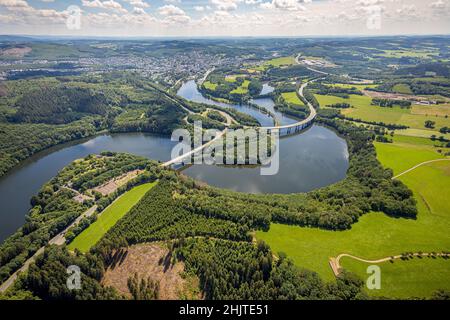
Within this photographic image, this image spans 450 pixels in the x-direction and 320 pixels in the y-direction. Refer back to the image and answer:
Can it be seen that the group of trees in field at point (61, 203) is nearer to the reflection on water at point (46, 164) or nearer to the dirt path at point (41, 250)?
the dirt path at point (41, 250)

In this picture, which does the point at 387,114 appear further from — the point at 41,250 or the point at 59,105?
the point at 59,105

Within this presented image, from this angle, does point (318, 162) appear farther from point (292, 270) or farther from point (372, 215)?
point (292, 270)

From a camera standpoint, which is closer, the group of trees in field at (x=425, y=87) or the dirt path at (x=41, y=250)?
the dirt path at (x=41, y=250)

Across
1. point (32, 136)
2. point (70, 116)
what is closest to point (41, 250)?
point (32, 136)

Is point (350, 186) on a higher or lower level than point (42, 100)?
lower

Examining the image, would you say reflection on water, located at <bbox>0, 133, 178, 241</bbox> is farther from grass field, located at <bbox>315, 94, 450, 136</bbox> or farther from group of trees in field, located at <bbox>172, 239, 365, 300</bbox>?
grass field, located at <bbox>315, 94, 450, 136</bbox>

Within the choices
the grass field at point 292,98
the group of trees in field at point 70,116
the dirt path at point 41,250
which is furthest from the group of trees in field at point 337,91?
the dirt path at point 41,250

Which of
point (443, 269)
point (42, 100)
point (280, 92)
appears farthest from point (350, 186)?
point (42, 100)
